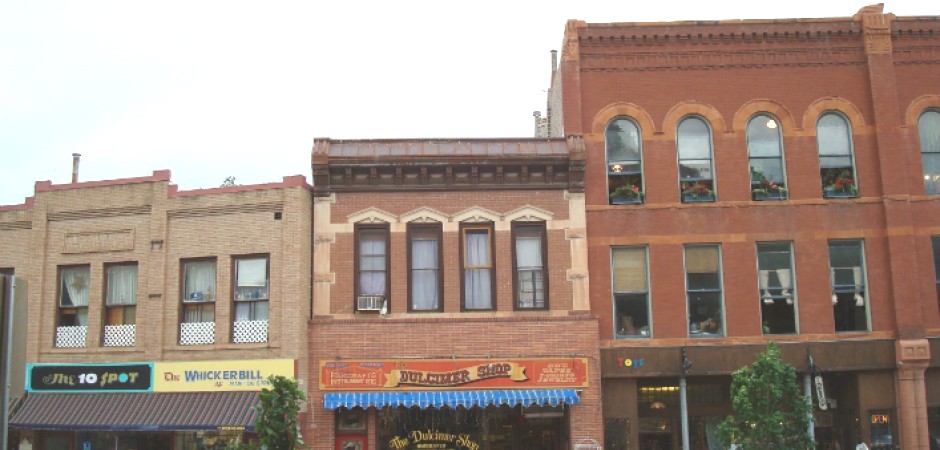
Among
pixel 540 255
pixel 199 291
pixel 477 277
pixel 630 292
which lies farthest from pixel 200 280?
pixel 630 292

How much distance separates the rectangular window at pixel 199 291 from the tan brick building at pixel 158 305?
32mm

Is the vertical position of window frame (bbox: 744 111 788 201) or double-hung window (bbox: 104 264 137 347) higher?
window frame (bbox: 744 111 788 201)

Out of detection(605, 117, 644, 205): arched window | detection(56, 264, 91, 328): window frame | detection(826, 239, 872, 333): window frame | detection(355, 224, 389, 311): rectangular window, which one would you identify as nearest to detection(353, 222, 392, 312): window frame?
detection(355, 224, 389, 311): rectangular window

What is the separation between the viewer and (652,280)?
797 inches

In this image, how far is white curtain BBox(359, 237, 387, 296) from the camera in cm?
2014

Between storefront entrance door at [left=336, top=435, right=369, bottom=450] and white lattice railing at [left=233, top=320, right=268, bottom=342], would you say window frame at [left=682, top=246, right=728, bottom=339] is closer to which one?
storefront entrance door at [left=336, top=435, right=369, bottom=450]

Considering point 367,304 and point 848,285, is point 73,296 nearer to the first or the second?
point 367,304

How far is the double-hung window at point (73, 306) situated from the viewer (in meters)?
20.9

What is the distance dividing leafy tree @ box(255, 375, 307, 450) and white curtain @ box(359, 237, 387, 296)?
17.5 ft

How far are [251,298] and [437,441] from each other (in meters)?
5.27

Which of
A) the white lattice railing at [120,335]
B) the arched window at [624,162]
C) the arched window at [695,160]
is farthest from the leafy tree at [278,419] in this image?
the arched window at [695,160]

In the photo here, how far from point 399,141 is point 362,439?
22.2ft

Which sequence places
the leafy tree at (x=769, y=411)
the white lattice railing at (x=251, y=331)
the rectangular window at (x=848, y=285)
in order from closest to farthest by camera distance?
1. the leafy tree at (x=769, y=411)
2. the white lattice railing at (x=251, y=331)
3. the rectangular window at (x=848, y=285)

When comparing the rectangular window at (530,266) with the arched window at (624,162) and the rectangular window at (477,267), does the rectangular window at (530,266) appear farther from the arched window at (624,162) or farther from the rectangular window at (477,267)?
the arched window at (624,162)
